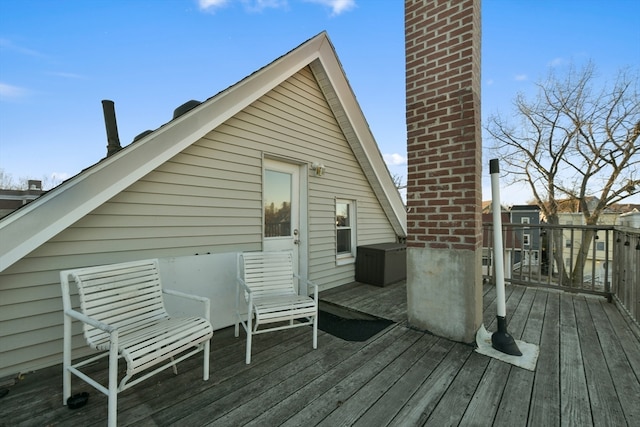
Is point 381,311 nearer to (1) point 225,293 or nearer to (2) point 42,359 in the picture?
(1) point 225,293

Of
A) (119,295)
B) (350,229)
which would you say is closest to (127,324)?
(119,295)

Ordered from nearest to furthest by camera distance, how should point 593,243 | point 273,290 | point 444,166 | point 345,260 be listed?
point 444,166 → point 273,290 → point 593,243 → point 345,260

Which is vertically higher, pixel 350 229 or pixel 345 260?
pixel 350 229

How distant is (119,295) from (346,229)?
384 centimetres

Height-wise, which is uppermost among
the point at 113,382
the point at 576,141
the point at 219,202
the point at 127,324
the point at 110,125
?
the point at 576,141

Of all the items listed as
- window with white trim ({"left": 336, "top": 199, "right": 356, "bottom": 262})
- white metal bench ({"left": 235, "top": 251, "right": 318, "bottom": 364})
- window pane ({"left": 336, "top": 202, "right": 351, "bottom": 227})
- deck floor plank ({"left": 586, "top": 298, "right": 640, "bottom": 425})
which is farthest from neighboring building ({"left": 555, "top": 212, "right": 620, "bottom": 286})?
window pane ({"left": 336, "top": 202, "right": 351, "bottom": 227})

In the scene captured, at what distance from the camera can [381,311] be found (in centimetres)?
349

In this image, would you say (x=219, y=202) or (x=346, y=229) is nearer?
(x=219, y=202)

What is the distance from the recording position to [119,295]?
2.07 m

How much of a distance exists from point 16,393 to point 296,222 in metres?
3.22

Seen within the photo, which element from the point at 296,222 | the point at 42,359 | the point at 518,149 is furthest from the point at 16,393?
the point at 518,149

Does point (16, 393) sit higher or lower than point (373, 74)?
lower

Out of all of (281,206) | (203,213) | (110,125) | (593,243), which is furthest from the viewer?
(593,243)

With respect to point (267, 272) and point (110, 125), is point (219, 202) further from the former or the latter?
point (110, 125)
